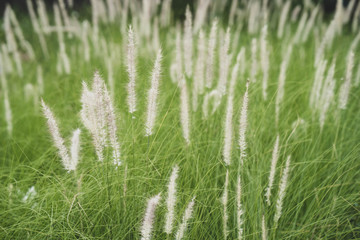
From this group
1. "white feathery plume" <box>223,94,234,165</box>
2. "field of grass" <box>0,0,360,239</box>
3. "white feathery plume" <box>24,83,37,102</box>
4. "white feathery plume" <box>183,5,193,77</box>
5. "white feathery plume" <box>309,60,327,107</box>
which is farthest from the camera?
"white feathery plume" <box>24,83,37,102</box>

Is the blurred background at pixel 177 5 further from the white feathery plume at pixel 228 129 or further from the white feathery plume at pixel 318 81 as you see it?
the white feathery plume at pixel 228 129

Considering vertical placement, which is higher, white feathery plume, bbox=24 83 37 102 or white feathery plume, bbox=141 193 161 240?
white feathery plume, bbox=141 193 161 240

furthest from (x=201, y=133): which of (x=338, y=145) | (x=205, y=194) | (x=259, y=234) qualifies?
(x=338, y=145)

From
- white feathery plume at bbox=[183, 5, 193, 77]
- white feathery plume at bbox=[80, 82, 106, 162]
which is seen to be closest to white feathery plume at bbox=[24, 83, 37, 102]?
white feathery plume at bbox=[183, 5, 193, 77]

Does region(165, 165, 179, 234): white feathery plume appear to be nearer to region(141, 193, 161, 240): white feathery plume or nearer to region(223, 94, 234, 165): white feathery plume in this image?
region(141, 193, 161, 240): white feathery plume

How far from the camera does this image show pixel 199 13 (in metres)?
2.47

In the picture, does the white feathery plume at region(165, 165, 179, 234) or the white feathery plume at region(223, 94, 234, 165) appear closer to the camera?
the white feathery plume at region(165, 165, 179, 234)

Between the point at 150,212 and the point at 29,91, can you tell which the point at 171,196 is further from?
the point at 29,91

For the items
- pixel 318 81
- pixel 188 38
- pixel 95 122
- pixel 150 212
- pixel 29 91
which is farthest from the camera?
pixel 29 91

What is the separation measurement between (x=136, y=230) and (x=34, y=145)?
1.34m

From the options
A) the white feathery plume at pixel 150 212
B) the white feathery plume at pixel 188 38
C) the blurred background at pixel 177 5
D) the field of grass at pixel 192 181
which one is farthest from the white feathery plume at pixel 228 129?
the blurred background at pixel 177 5

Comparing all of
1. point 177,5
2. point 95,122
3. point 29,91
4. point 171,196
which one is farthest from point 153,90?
point 177,5

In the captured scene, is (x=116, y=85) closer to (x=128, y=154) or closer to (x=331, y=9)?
(x=128, y=154)

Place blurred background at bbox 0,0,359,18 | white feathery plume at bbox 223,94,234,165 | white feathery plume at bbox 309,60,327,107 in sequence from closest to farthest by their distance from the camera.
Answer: white feathery plume at bbox 223,94,234,165, white feathery plume at bbox 309,60,327,107, blurred background at bbox 0,0,359,18
